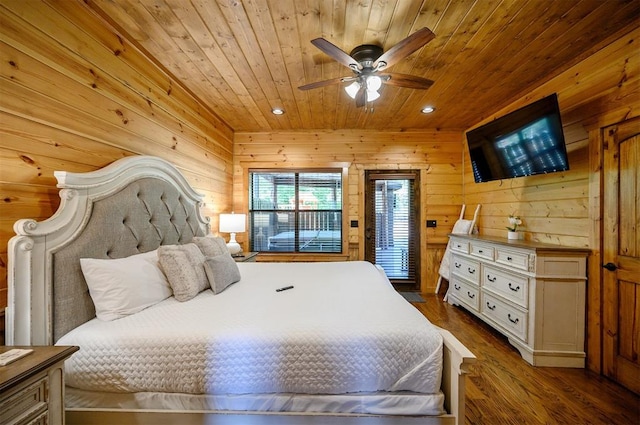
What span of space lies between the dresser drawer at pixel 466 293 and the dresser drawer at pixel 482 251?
15.9 inches

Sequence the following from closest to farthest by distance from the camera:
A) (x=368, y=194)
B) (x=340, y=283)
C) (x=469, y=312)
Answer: (x=340, y=283) → (x=469, y=312) → (x=368, y=194)

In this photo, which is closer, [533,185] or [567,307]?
[567,307]

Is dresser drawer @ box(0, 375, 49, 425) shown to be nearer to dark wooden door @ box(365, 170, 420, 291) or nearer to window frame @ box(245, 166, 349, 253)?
window frame @ box(245, 166, 349, 253)

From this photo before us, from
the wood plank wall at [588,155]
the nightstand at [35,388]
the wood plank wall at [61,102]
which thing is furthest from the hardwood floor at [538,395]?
the wood plank wall at [61,102]

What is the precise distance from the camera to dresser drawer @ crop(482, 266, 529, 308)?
7.80ft

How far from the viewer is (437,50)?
2178mm

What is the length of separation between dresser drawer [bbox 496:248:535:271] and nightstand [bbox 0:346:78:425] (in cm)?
313

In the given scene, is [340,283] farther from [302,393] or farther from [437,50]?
[437,50]

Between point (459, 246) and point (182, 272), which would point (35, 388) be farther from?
point (459, 246)

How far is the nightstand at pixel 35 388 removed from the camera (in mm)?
865

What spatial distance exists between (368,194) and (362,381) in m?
3.38

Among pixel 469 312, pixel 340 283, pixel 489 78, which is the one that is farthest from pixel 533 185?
pixel 340 283

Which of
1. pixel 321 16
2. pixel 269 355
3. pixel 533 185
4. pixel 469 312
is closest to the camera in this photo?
pixel 269 355

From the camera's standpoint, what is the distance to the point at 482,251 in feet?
9.98
